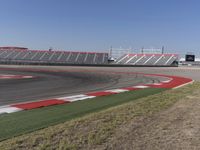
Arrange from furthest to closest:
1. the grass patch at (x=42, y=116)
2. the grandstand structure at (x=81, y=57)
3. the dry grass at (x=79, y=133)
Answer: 1. the grandstand structure at (x=81, y=57)
2. the grass patch at (x=42, y=116)
3. the dry grass at (x=79, y=133)

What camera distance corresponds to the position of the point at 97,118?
6.11 metres

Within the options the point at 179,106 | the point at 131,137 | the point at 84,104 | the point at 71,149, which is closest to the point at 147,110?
the point at 179,106

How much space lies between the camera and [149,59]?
258 feet

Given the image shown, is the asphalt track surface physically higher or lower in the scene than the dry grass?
lower

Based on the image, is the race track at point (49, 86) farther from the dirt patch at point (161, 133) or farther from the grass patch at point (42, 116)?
the dirt patch at point (161, 133)

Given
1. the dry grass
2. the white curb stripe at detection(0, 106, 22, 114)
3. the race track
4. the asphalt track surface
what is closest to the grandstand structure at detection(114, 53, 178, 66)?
the asphalt track surface

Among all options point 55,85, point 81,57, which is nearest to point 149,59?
point 81,57

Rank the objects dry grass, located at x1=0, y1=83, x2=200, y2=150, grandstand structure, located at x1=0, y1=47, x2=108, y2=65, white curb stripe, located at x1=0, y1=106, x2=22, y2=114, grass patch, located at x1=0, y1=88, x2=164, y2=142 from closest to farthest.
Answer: dry grass, located at x1=0, y1=83, x2=200, y2=150
grass patch, located at x1=0, y1=88, x2=164, y2=142
white curb stripe, located at x1=0, y1=106, x2=22, y2=114
grandstand structure, located at x1=0, y1=47, x2=108, y2=65

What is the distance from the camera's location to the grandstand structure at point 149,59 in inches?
2882

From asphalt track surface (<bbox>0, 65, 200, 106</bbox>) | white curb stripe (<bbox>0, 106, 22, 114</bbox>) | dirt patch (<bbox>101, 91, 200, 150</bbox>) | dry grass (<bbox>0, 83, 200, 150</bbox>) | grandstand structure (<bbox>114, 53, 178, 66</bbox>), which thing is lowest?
asphalt track surface (<bbox>0, 65, 200, 106</bbox>)

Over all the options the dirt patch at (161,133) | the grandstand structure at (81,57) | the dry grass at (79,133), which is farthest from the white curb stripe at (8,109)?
the grandstand structure at (81,57)

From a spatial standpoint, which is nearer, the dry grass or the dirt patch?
the dry grass

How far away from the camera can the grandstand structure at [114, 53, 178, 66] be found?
240 ft

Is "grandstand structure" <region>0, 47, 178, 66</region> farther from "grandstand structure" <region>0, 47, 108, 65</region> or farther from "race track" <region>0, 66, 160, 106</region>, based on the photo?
"race track" <region>0, 66, 160, 106</region>
